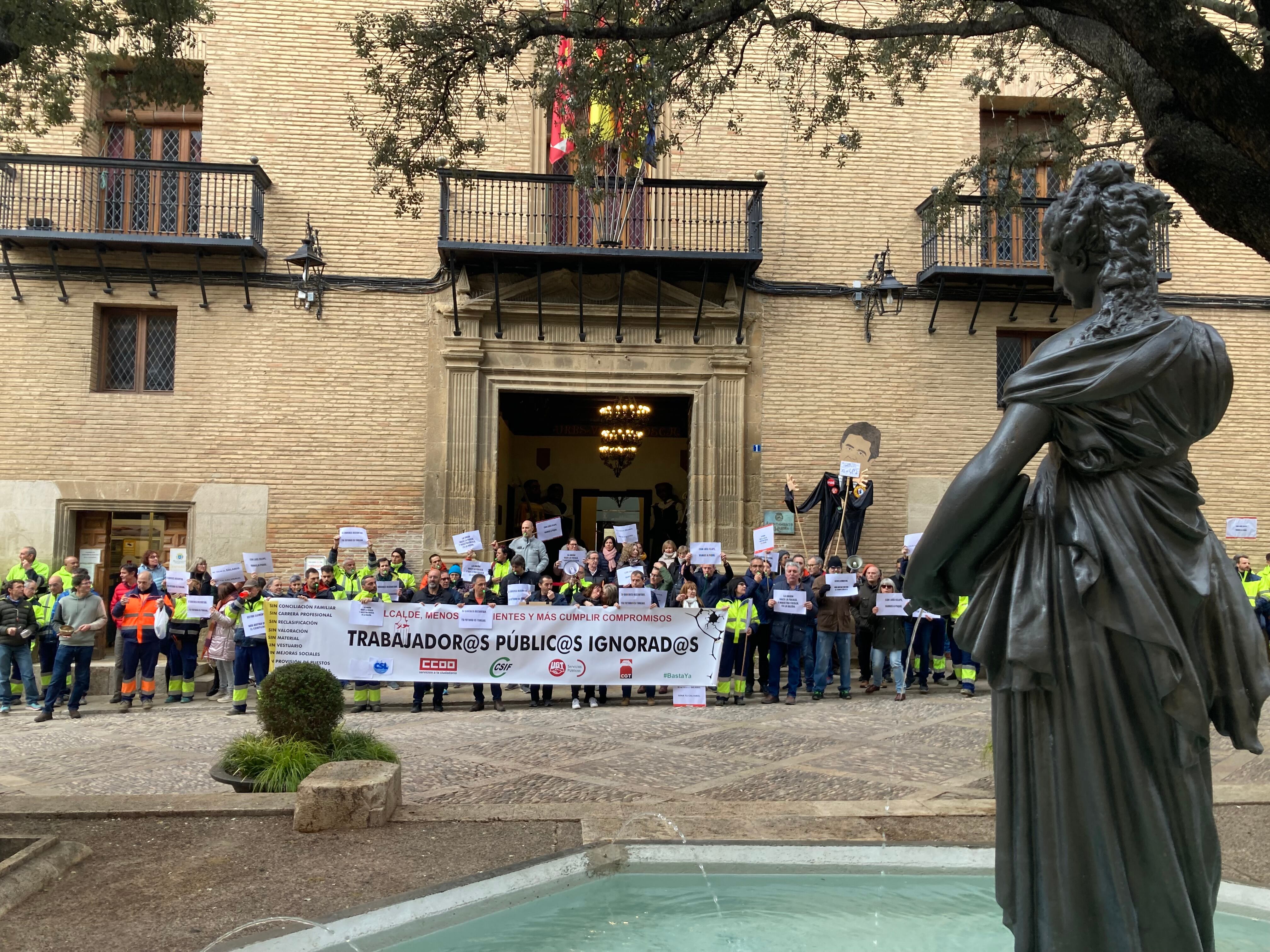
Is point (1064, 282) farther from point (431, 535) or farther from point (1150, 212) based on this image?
point (431, 535)

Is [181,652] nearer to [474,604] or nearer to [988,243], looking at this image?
[474,604]

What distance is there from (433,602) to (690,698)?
3.46m

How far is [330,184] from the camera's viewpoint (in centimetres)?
1684

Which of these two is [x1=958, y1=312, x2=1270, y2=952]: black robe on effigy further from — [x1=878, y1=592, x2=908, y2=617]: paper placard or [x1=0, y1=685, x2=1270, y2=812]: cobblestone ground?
[x1=878, y1=592, x2=908, y2=617]: paper placard

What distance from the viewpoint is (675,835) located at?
509 centimetres

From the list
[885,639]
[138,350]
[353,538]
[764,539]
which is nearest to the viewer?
[885,639]

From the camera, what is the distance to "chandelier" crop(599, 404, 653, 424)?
18953mm

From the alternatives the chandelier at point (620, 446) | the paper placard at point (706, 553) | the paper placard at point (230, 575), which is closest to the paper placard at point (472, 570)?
the paper placard at point (706, 553)

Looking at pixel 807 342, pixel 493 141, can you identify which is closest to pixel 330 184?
pixel 493 141

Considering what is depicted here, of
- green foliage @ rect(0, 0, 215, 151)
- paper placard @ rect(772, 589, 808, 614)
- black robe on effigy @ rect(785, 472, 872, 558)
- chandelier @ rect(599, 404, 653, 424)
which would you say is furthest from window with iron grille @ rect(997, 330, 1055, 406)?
green foliage @ rect(0, 0, 215, 151)

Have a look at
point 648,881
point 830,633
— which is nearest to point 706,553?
point 830,633

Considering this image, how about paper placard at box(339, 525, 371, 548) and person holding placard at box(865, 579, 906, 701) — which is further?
paper placard at box(339, 525, 371, 548)

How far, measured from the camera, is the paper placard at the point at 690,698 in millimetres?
12219

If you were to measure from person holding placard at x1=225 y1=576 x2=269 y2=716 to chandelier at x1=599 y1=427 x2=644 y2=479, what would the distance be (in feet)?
28.3
